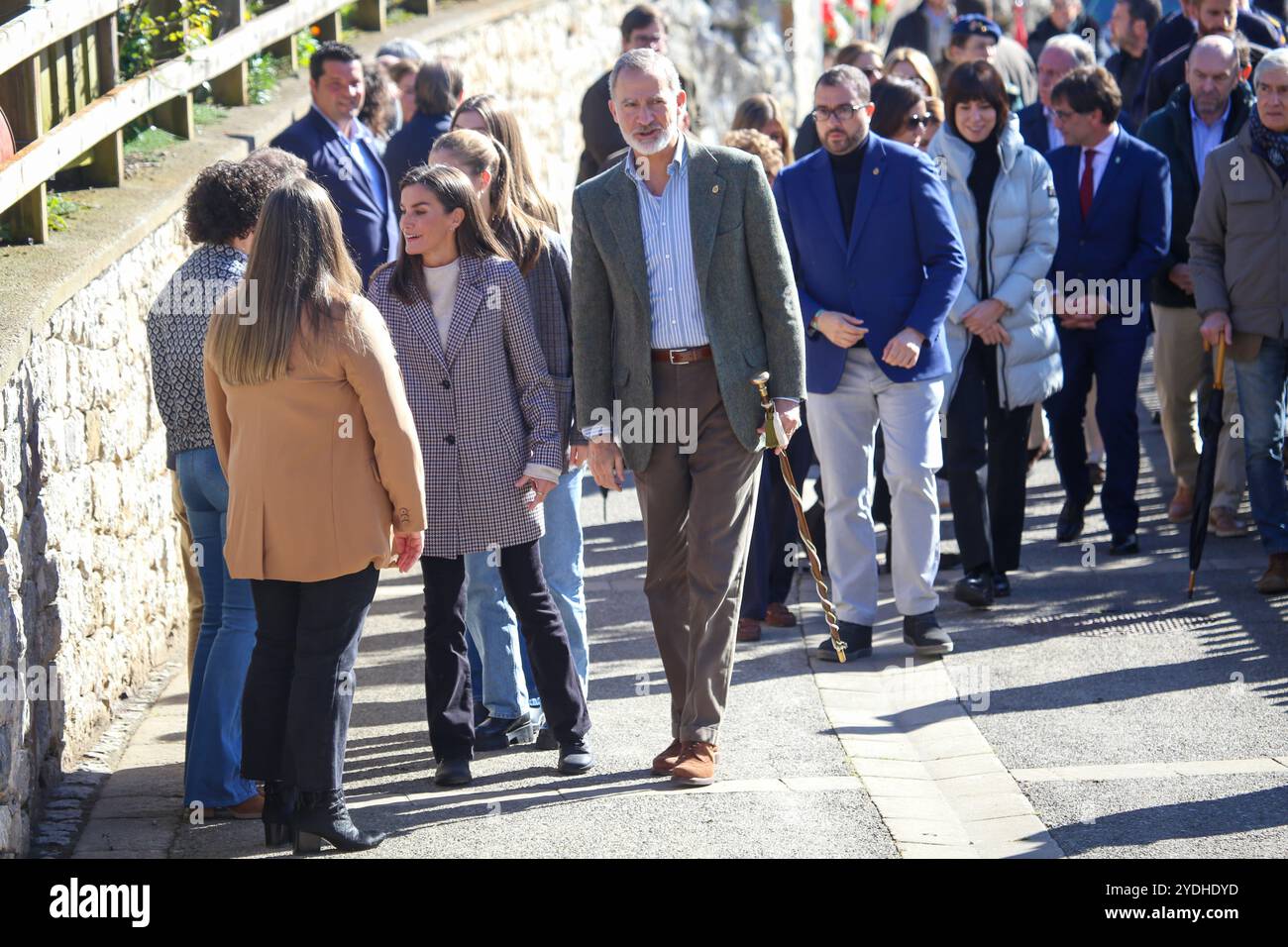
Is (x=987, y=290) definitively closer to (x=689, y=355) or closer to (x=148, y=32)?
(x=689, y=355)

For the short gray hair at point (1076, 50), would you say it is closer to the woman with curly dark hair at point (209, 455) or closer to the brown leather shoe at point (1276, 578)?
the brown leather shoe at point (1276, 578)

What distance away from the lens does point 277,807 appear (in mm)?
5125

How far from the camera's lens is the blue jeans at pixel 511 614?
236 inches

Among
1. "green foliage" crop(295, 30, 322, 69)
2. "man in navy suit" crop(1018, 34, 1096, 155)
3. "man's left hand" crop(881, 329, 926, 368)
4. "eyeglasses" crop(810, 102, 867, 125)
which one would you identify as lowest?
"man's left hand" crop(881, 329, 926, 368)

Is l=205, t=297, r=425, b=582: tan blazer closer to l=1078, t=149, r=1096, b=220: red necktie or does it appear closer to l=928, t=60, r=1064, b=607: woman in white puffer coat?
l=928, t=60, r=1064, b=607: woman in white puffer coat

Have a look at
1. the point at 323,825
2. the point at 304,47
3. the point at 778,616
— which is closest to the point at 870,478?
the point at 778,616

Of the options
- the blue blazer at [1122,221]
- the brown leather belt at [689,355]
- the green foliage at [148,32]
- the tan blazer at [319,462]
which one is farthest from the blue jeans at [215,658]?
the blue blazer at [1122,221]

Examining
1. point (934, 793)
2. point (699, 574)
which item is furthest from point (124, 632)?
point (934, 793)

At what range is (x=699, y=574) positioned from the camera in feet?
18.4

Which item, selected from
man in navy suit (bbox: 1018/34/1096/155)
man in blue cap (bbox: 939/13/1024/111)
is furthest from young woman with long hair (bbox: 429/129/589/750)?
man in blue cap (bbox: 939/13/1024/111)

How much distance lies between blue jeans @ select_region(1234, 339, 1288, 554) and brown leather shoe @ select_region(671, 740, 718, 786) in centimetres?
326

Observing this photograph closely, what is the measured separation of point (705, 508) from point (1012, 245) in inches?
104

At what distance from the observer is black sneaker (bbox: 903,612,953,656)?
23.0ft

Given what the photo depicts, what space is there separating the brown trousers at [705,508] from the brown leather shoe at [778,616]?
184cm
